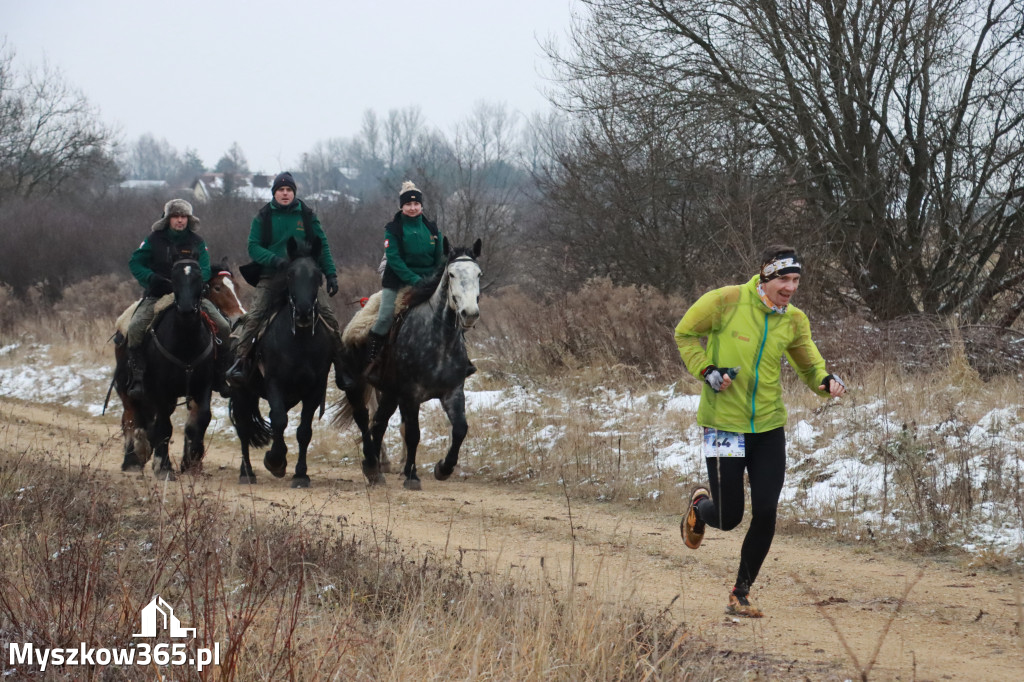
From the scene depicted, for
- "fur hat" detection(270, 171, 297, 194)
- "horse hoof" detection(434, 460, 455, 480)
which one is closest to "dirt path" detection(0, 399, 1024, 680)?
"horse hoof" detection(434, 460, 455, 480)

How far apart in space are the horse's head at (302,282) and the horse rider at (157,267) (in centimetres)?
130

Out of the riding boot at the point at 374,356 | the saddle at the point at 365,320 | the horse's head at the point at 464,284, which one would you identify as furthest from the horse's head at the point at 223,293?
the horse's head at the point at 464,284

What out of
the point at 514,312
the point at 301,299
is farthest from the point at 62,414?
the point at 301,299

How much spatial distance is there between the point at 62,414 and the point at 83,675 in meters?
15.8

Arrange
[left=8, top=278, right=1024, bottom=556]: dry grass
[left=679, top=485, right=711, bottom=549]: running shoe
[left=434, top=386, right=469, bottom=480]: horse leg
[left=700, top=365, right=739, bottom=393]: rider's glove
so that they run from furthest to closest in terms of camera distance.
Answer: [left=434, top=386, right=469, bottom=480]: horse leg → [left=8, top=278, right=1024, bottom=556]: dry grass → [left=679, top=485, right=711, bottom=549]: running shoe → [left=700, top=365, right=739, bottom=393]: rider's glove

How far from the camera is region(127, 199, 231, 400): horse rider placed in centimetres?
1122

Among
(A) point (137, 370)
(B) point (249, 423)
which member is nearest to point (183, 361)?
(A) point (137, 370)

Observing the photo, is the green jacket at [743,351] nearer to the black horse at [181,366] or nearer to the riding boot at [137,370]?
the black horse at [181,366]

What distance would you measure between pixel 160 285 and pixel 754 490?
764 centimetres

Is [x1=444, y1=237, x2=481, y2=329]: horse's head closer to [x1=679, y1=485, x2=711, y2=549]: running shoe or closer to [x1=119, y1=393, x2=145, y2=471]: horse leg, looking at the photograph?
[x1=679, y1=485, x2=711, y2=549]: running shoe

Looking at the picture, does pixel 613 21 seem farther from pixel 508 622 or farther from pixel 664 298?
pixel 508 622

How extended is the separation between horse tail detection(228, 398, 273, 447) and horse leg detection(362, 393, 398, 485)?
116cm

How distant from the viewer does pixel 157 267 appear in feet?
37.5

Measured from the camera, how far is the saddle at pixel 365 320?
1089 centimetres
